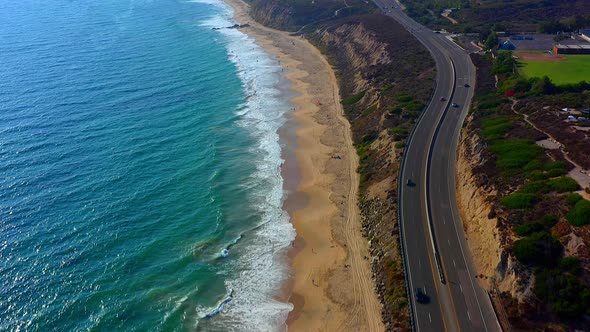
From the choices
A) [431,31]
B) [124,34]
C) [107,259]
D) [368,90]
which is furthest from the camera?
[124,34]

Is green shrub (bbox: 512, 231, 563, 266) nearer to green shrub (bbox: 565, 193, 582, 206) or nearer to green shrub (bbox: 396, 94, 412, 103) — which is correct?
green shrub (bbox: 565, 193, 582, 206)

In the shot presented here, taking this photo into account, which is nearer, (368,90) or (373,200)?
(373,200)

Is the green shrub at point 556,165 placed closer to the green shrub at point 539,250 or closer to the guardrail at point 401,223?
the green shrub at point 539,250

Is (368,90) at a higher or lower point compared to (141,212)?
higher

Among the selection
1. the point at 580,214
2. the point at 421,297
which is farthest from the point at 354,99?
the point at 421,297

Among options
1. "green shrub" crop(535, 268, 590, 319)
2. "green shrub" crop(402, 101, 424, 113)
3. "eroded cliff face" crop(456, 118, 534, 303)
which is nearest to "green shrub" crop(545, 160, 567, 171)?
"eroded cliff face" crop(456, 118, 534, 303)

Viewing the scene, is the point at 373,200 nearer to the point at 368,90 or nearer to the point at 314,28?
the point at 368,90

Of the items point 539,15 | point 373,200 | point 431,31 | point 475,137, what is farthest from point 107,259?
point 539,15
